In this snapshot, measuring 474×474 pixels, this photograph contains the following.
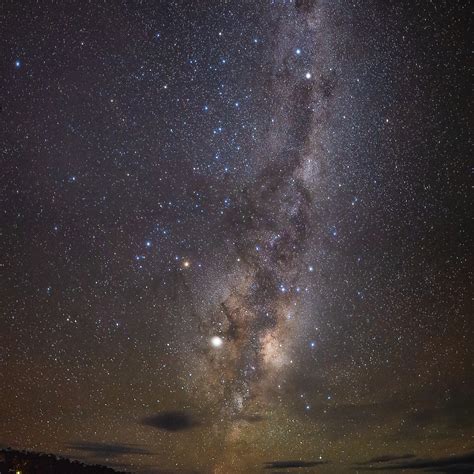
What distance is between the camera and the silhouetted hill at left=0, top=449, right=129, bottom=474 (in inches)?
1404

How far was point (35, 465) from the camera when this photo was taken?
39.8 m

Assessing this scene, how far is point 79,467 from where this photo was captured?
48.7 meters

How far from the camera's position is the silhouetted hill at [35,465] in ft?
117

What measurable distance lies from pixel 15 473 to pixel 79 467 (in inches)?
612

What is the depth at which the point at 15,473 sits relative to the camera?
34500 millimetres

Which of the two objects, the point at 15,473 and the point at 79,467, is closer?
the point at 15,473
